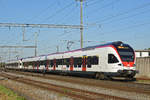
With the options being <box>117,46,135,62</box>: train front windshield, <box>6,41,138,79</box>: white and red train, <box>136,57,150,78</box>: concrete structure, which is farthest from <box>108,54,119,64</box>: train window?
<box>136,57,150,78</box>: concrete structure

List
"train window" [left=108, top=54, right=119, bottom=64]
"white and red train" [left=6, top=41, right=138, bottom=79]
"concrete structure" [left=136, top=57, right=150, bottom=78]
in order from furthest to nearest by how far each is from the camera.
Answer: "concrete structure" [left=136, top=57, right=150, bottom=78] → "train window" [left=108, top=54, right=119, bottom=64] → "white and red train" [left=6, top=41, right=138, bottom=79]

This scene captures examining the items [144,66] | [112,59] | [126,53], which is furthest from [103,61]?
[144,66]

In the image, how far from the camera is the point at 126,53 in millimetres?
18625

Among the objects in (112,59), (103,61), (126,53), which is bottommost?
(103,61)

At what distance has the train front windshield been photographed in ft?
59.8

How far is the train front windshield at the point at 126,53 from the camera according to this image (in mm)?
18219

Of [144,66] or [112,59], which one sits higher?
[112,59]

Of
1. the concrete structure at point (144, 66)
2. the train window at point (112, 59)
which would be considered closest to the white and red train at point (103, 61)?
the train window at point (112, 59)

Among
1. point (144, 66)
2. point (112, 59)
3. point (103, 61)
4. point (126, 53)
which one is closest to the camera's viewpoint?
point (112, 59)

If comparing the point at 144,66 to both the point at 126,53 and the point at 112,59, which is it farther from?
the point at 112,59

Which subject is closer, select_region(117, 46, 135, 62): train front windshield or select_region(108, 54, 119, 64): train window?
select_region(108, 54, 119, 64): train window

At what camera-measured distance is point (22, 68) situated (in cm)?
5200

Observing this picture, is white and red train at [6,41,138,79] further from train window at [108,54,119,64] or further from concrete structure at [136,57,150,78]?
concrete structure at [136,57,150,78]

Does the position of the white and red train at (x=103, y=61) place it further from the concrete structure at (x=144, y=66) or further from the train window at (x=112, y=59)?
the concrete structure at (x=144, y=66)
